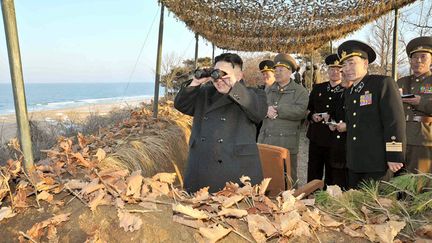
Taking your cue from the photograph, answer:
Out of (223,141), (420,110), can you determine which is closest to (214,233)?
(223,141)

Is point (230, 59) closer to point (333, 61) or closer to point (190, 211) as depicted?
point (190, 211)

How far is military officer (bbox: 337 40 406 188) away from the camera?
108 inches

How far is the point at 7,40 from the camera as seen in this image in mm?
1913

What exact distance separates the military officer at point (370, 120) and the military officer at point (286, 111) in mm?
940

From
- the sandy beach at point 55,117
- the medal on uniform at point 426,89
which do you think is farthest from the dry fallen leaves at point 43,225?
the sandy beach at point 55,117

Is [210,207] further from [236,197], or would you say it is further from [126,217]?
[126,217]

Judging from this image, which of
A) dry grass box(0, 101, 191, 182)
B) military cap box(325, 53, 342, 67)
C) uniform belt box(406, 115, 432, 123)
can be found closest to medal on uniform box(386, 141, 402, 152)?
uniform belt box(406, 115, 432, 123)

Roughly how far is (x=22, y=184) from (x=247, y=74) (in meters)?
14.0

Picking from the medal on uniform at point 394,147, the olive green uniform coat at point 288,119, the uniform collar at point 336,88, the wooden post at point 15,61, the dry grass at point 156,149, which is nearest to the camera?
the wooden post at point 15,61

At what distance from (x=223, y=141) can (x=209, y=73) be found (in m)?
0.49

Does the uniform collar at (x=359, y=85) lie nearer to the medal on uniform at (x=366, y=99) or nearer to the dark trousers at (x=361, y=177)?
the medal on uniform at (x=366, y=99)

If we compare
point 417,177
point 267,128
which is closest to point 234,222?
point 417,177

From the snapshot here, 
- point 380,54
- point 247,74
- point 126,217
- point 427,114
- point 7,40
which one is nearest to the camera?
point 126,217

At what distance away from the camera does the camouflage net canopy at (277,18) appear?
5.64 metres
